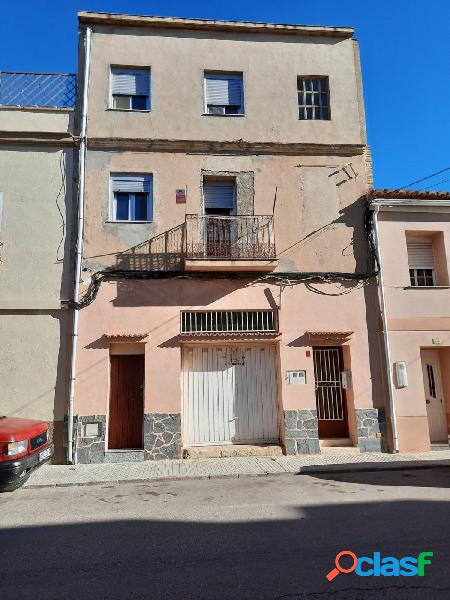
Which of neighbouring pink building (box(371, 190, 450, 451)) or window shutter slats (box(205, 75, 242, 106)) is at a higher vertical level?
window shutter slats (box(205, 75, 242, 106))

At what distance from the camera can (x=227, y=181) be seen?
11.2 m

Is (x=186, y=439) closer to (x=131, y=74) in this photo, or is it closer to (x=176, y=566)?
(x=176, y=566)

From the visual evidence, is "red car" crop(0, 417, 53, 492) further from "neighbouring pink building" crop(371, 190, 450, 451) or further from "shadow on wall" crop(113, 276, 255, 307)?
"neighbouring pink building" crop(371, 190, 450, 451)

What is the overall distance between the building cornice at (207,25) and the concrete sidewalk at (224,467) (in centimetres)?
1133

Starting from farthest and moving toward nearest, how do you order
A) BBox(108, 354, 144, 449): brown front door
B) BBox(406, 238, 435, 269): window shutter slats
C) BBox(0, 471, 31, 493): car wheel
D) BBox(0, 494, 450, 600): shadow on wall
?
BBox(406, 238, 435, 269): window shutter slats
BBox(108, 354, 144, 449): brown front door
BBox(0, 471, 31, 493): car wheel
BBox(0, 494, 450, 600): shadow on wall

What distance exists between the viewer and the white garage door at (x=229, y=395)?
1007 centimetres

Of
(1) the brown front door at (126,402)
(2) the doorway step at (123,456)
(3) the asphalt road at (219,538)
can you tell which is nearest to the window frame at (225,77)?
(1) the brown front door at (126,402)

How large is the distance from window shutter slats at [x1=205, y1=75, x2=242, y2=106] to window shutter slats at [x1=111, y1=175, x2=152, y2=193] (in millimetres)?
2929

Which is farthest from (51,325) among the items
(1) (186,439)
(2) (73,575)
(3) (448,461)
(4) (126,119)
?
(3) (448,461)

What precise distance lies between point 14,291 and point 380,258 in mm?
9149

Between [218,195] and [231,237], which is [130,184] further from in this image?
[231,237]

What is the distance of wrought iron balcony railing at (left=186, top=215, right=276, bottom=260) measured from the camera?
10273mm

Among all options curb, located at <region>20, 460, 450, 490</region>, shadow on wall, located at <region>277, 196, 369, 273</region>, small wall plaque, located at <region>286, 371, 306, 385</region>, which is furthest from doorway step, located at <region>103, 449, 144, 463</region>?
shadow on wall, located at <region>277, 196, 369, 273</region>

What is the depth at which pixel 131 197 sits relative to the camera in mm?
10758
